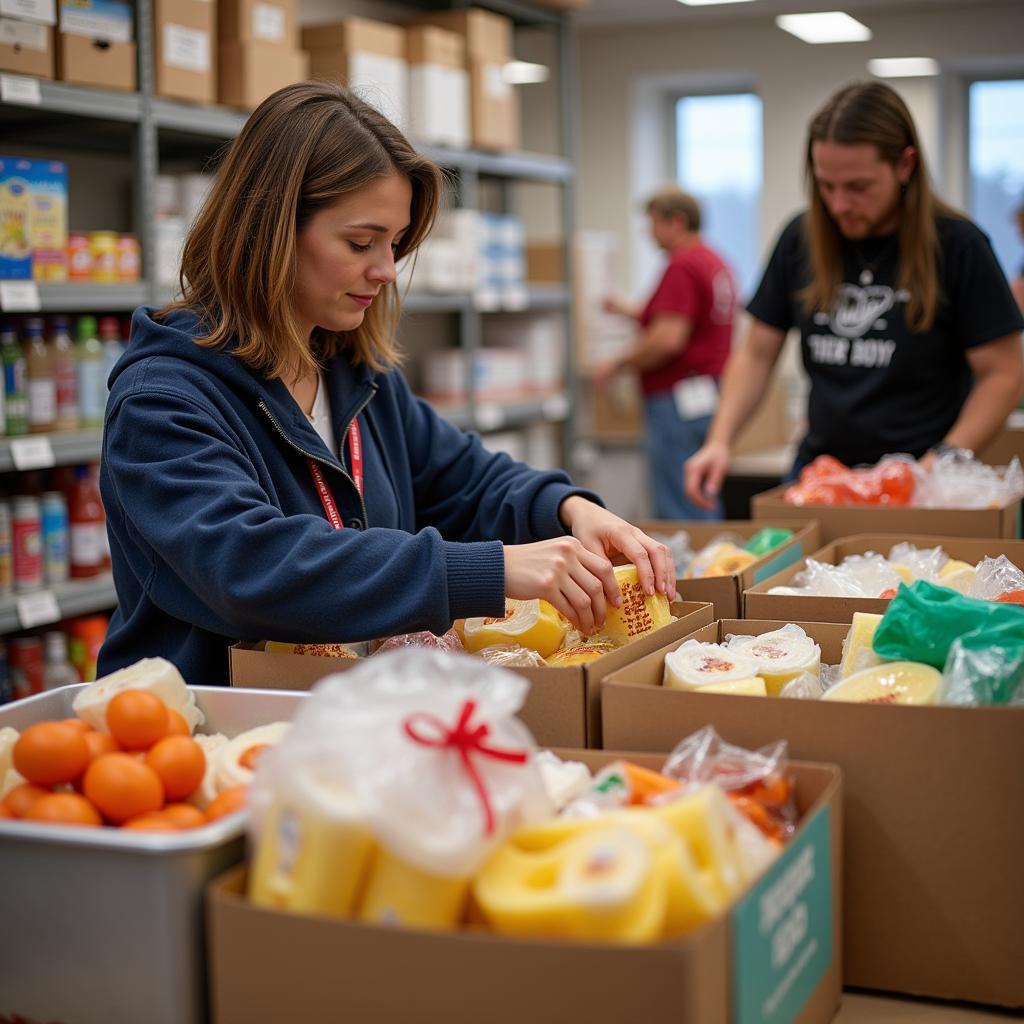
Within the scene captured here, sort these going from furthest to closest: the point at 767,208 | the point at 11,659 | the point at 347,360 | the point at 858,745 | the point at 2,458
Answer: the point at 767,208
the point at 11,659
the point at 2,458
the point at 347,360
the point at 858,745

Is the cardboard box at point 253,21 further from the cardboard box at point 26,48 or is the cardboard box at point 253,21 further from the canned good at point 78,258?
the canned good at point 78,258

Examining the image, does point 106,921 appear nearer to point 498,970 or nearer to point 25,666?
point 498,970

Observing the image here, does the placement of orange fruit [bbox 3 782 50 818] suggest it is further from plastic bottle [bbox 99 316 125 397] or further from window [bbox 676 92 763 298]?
window [bbox 676 92 763 298]

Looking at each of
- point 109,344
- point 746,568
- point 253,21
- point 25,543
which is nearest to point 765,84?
point 253,21

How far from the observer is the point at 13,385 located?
129 inches

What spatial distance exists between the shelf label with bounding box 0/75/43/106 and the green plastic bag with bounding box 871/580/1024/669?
2544 mm

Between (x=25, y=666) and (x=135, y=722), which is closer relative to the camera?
(x=135, y=722)

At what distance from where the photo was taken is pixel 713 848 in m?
0.95

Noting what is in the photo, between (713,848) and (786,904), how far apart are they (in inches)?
3.6

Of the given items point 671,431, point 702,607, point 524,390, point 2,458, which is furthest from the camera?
point 671,431

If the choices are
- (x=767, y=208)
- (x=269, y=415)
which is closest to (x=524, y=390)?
(x=767, y=208)

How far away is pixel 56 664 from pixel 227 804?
2.59 metres

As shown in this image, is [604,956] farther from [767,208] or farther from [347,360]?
[767,208]

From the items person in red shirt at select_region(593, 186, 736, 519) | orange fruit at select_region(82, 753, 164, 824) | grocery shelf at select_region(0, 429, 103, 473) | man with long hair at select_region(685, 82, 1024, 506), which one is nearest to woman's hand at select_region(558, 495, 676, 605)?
orange fruit at select_region(82, 753, 164, 824)
